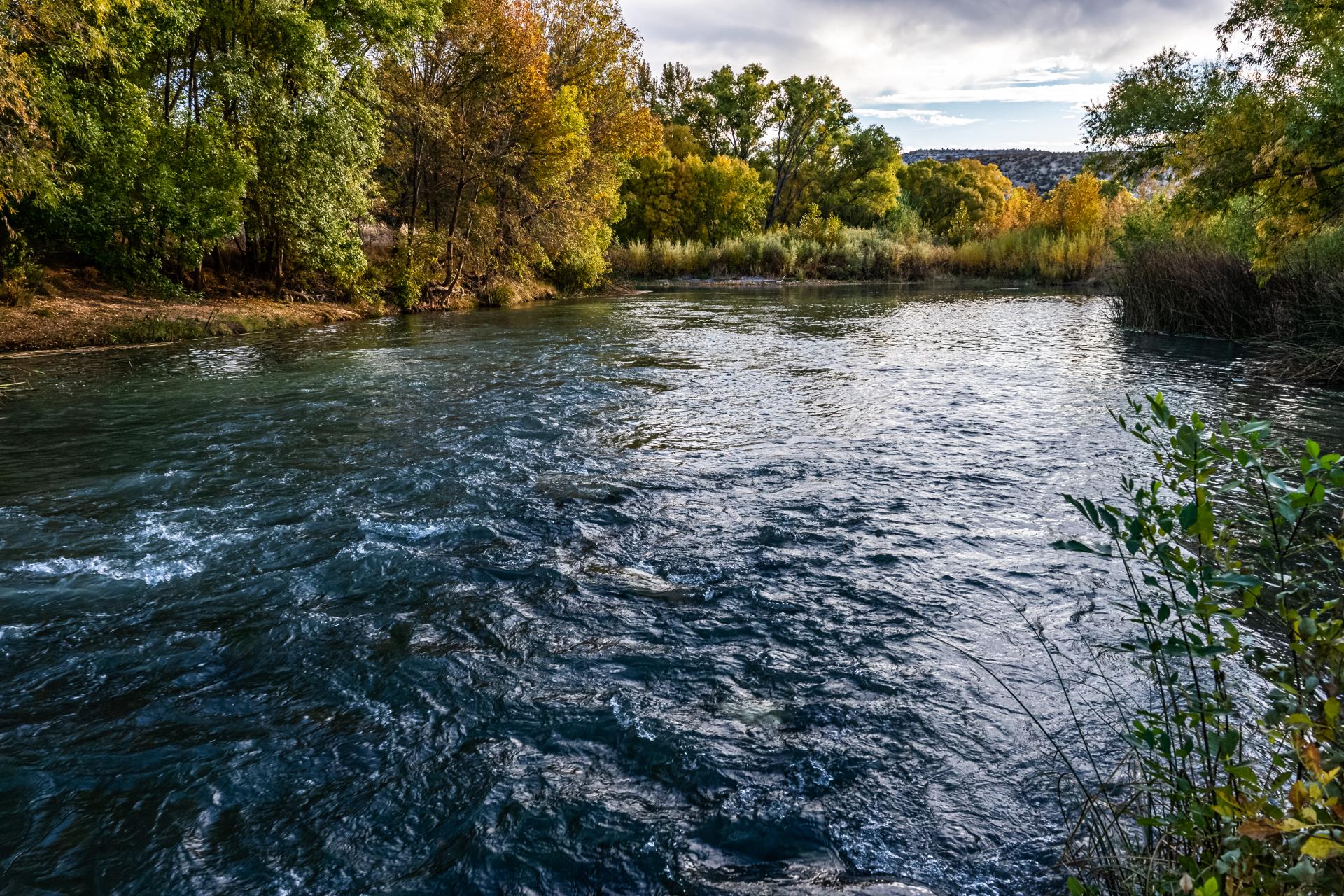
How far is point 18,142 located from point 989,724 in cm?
1432

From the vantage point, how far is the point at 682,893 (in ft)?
7.79

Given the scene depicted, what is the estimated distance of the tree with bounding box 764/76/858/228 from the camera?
175 feet

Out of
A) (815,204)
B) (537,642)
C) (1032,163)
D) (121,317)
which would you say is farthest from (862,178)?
(537,642)

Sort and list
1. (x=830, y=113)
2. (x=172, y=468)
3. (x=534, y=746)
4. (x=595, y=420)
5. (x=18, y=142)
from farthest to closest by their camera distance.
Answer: (x=830, y=113) → (x=18, y=142) → (x=595, y=420) → (x=172, y=468) → (x=534, y=746)

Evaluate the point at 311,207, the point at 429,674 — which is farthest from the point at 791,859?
the point at 311,207

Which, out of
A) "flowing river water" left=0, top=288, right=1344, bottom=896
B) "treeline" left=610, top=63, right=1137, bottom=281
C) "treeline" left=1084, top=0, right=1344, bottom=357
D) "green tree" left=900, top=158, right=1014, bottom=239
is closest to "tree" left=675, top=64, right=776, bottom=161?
"treeline" left=610, top=63, right=1137, bottom=281

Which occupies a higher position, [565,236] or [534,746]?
[565,236]

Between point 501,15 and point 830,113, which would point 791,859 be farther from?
point 830,113

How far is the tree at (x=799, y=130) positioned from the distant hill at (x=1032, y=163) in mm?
26614

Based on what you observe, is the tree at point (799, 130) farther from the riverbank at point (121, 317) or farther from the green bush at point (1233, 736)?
the green bush at point (1233, 736)

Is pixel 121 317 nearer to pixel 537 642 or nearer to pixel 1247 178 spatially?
pixel 537 642

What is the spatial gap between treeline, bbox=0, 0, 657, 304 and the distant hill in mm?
62105

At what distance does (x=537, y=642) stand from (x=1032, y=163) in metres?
98.1

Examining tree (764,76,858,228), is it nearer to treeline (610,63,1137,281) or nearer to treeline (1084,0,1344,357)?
treeline (610,63,1137,281)
